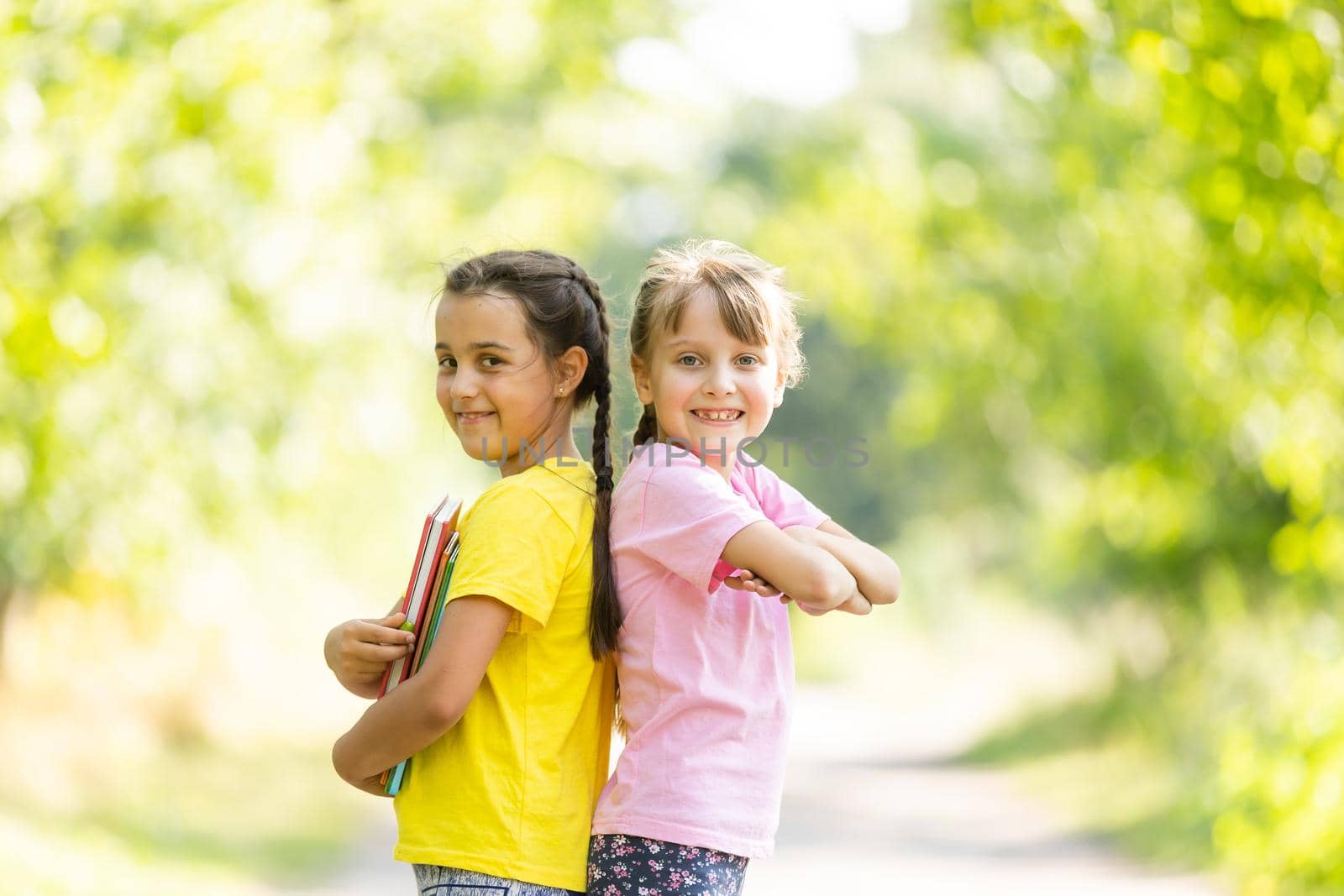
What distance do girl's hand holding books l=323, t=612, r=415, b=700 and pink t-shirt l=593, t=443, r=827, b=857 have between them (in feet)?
1.15

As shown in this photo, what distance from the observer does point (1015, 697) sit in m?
19.2

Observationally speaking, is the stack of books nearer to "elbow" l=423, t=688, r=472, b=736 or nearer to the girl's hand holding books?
the girl's hand holding books

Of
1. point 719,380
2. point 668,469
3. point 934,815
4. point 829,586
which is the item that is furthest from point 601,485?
point 934,815

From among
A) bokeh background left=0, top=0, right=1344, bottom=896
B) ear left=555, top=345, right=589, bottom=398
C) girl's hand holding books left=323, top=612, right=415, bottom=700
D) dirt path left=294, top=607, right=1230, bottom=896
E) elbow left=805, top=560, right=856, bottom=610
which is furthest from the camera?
dirt path left=294, top=607, right=1230, bottom=896

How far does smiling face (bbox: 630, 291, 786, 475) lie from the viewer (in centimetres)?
255

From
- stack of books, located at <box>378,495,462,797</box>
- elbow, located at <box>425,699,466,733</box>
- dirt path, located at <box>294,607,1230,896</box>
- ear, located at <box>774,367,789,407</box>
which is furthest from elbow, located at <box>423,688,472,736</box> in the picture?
dirt path, located at <box>294,607,1230,896</box>

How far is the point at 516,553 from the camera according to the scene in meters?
2.41

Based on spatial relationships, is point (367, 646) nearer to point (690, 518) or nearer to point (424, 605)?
point (424, 605)

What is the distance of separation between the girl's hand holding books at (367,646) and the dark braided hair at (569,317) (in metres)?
0.30

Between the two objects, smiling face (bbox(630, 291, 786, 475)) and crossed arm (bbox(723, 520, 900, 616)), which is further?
smiling face (bbox(630, 291, 786, 475))

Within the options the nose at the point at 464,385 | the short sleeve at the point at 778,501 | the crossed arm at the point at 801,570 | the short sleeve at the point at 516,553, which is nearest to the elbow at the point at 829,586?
the crossed arm at the point at 801,570

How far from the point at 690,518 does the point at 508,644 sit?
0.35 meters

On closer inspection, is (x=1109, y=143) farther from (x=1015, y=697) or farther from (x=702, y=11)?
(x=1015, y=697)

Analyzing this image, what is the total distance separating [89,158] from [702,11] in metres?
7.75
